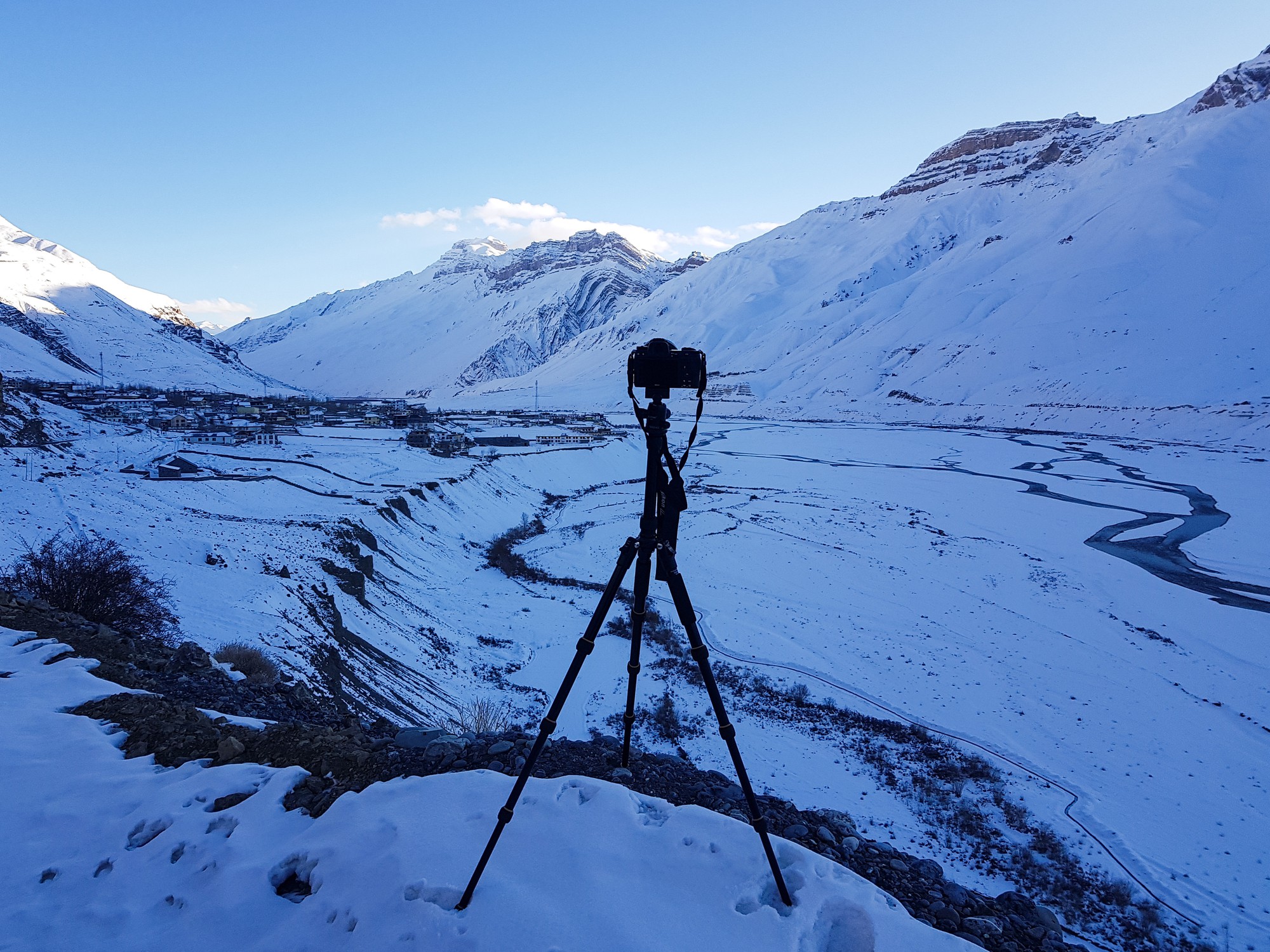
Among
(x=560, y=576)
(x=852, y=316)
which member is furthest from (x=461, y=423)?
(x=852, y=316)

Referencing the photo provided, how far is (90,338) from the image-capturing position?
134750mm

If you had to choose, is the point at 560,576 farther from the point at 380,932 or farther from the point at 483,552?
the point at 380,932

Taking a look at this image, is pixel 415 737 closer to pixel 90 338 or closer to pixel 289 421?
pixel 289 421

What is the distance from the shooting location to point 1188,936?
7586 millimetres

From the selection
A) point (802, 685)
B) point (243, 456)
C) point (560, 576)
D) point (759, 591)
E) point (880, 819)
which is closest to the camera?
point (880, 819)

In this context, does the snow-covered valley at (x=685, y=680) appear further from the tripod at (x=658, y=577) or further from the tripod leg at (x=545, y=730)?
the tripod at (x=658, y=577)

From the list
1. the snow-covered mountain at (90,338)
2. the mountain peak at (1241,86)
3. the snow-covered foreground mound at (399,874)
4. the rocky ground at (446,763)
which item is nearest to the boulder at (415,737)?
the rocky ground at (446,763)

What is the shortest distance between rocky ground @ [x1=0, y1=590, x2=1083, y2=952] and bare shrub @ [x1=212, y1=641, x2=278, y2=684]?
188 cm

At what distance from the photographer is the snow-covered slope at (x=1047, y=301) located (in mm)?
80000

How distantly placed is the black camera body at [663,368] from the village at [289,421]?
44908 millimetres

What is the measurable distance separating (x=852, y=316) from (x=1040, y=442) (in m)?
86.0

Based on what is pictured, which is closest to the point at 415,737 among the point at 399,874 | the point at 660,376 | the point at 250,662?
the point at 399,874

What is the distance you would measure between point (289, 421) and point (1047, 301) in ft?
353

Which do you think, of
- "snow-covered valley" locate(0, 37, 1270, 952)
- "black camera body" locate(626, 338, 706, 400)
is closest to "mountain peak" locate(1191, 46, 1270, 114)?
"snow-covered valley" locate(0, 37, 1270, 952)
